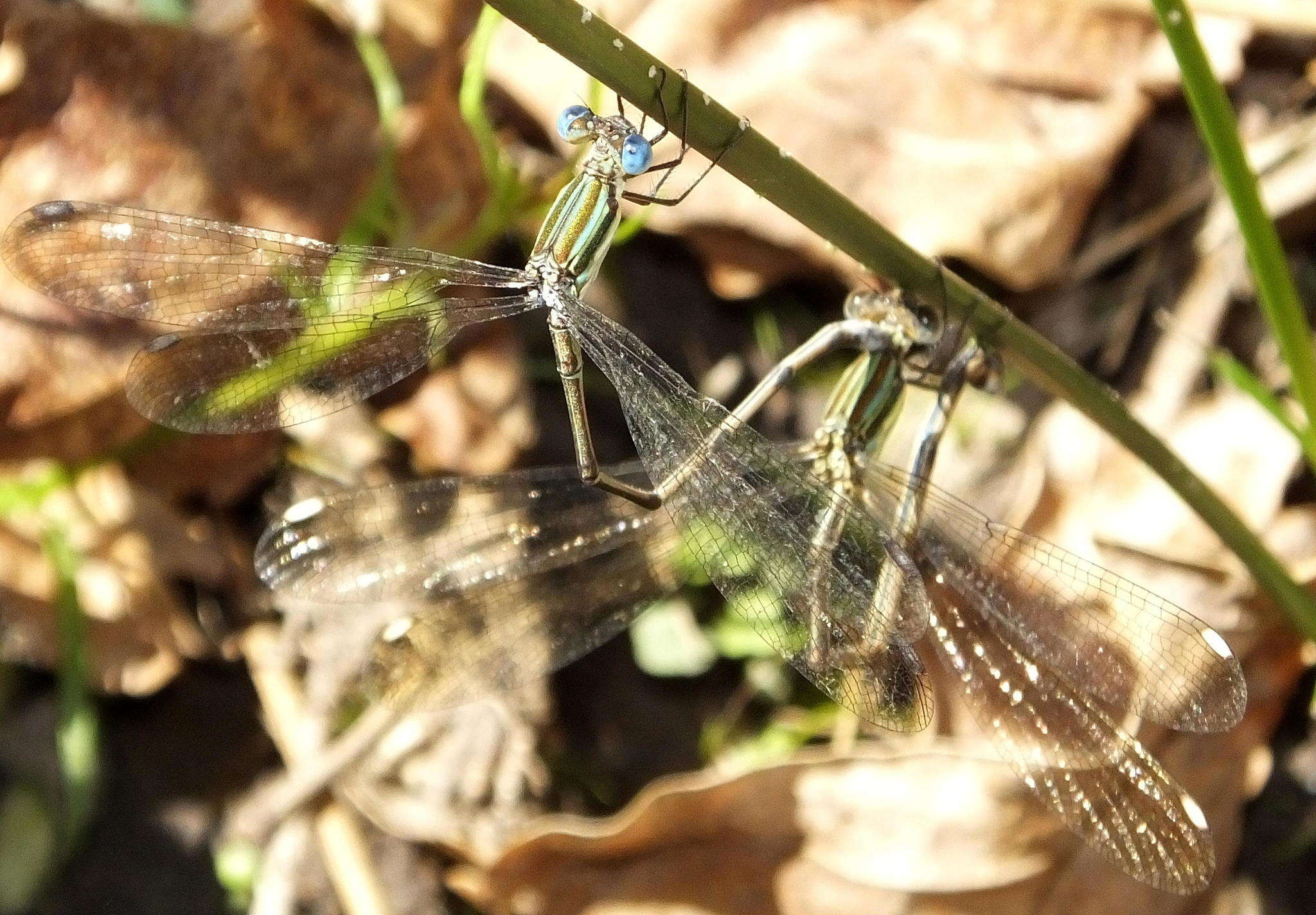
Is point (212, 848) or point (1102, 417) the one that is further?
point (212, 848)

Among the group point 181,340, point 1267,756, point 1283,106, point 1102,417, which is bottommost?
point 1267,756

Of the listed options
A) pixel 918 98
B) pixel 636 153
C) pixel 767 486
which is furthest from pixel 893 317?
pixel 918 98

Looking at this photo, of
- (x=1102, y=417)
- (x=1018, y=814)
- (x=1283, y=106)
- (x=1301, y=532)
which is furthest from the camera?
(x=1283, y=106)

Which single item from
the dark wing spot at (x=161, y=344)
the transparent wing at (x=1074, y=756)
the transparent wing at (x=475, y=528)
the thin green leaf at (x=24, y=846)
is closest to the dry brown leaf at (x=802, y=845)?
the transparent wing at (x=1074, y=756)

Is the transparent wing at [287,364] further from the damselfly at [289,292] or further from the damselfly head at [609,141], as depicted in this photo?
the damselfly head at [609,141]

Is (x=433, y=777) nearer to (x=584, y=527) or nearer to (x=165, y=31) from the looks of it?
(x=584, y=527)

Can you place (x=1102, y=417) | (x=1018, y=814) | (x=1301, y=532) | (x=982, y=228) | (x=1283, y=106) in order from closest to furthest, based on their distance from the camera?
(x=1102, y=417) → (x=1018, y=814) → (x=1301, y=532) → (x=982, y=228) → (x=1283, y=106)

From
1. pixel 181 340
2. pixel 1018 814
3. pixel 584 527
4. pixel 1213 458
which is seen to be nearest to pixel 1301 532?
pixel 1213 458

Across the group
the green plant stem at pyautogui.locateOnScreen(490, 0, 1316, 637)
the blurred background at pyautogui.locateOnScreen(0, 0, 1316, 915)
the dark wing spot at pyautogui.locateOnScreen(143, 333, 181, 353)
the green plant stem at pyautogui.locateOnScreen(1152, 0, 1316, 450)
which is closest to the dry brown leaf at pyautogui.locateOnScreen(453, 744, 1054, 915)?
the blurred background at pyautogui.locateOnScreen(0, 0, 1316, 915)
